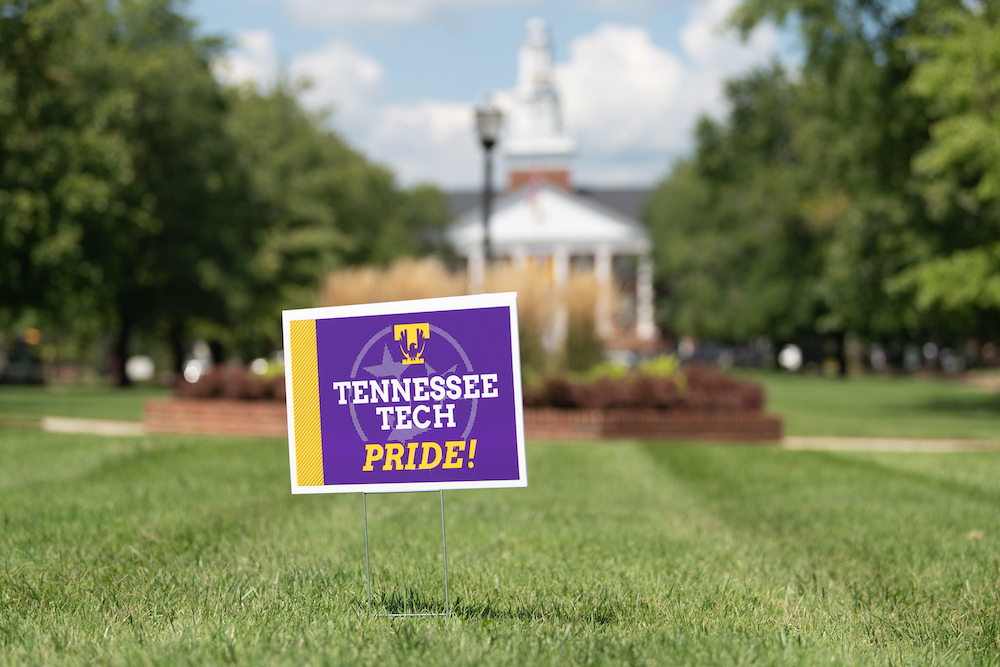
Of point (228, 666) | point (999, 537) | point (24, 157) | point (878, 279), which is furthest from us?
point (24, 157)

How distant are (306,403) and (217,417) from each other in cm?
1246

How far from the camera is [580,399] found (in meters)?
15.8

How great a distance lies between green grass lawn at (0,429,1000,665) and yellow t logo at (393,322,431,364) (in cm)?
106

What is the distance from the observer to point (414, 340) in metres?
4.57

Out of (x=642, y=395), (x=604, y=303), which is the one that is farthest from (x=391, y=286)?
(x=642, y=395)

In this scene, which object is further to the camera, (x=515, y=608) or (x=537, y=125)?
(x=537, y=125)

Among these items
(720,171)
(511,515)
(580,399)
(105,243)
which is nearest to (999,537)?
(511,515)

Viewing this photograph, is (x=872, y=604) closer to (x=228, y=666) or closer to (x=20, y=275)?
(x=228, y=666)

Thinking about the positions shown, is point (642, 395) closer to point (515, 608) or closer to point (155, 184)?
point (515, 608)

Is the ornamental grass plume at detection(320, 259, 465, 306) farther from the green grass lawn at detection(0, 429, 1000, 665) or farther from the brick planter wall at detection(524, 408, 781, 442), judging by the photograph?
the green grass lawn at detection(0, 429, 1000, 665)

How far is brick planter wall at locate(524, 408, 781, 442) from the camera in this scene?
15.5 meters

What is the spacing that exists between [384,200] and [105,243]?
26.7 m

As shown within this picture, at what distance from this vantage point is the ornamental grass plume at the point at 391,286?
17922 millimetres

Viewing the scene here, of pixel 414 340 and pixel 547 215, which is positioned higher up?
pixel 547 215
